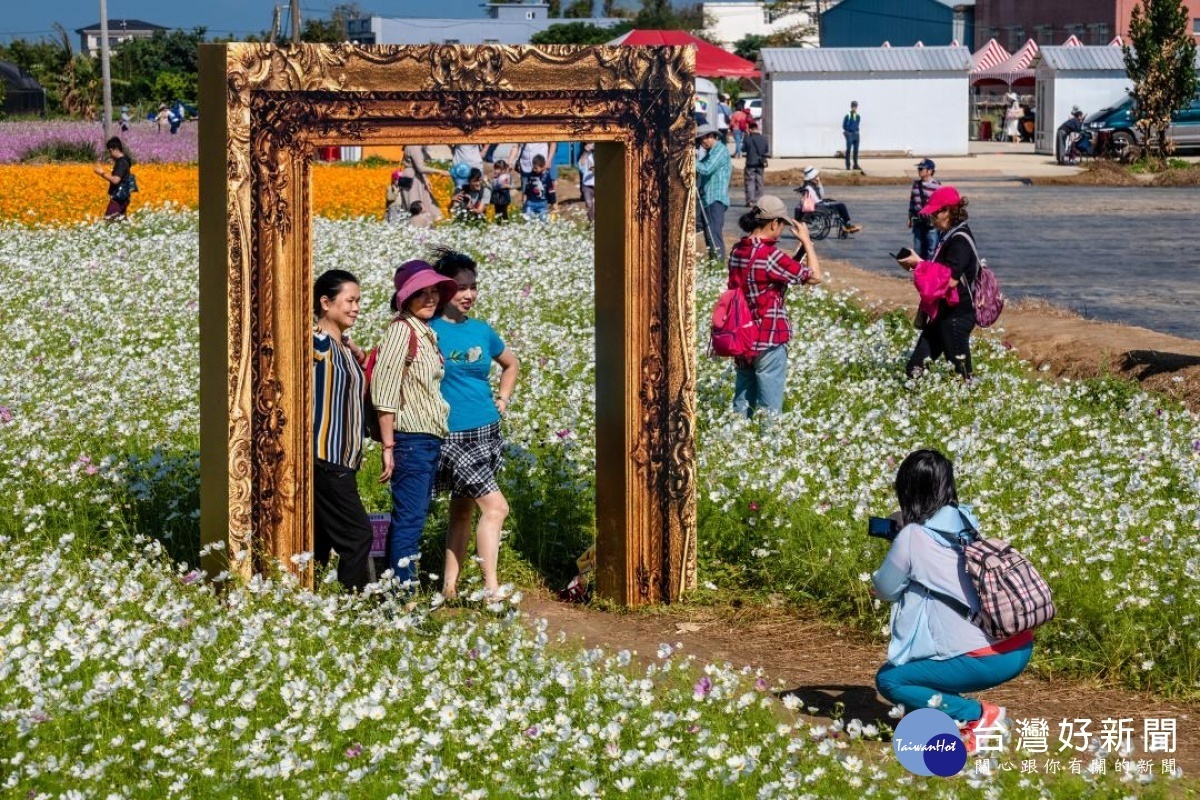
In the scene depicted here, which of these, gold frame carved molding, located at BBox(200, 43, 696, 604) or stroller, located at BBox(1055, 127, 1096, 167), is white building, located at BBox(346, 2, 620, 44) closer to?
stroller, located at BBox(1055, 127, 1096, 167)

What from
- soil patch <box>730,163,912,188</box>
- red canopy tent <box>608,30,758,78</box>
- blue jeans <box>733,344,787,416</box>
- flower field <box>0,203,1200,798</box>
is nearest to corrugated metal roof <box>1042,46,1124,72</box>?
red canopy tent <box>608,30,758,78</box>

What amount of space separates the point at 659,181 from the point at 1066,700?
2.98 metres

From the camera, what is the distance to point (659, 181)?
8203 mm

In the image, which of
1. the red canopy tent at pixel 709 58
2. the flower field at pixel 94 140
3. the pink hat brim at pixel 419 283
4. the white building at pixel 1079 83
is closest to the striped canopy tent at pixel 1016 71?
the white building at pixel 1079 83

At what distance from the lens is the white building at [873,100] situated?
48.6 meters

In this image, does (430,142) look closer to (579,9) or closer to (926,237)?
(926,237)

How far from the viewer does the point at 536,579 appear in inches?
350

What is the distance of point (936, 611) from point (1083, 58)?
46680mm

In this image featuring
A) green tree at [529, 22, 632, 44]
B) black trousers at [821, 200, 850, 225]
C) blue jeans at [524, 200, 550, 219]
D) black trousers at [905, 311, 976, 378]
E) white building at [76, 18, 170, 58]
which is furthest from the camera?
white building at [76, 18, 170, 58]

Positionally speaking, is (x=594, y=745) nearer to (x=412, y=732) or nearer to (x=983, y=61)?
(x=412, y=732)

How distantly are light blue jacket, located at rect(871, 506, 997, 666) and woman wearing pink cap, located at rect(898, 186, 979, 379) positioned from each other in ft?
19.1

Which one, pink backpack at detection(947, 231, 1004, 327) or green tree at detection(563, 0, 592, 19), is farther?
green tree at detection(563, 0, 592, 19)

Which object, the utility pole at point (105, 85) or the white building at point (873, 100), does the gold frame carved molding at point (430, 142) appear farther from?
the white building at point (873, 100)

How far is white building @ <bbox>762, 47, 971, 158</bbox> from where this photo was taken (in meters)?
48.6
